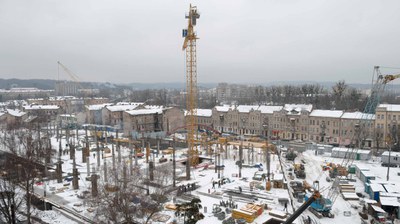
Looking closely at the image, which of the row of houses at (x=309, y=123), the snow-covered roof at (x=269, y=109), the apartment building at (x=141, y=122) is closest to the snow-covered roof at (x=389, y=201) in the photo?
the row of houses at (x=309, y=123)

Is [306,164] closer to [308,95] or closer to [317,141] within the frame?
[317,141]

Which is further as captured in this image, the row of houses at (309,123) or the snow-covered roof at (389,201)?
the row of houses at (309,123)

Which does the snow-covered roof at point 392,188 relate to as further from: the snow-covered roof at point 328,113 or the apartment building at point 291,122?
the apartment building at point 291,122

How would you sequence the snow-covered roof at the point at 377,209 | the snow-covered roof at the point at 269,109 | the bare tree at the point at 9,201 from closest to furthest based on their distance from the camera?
the bare tree at the point at 9,201, the snow-covered roof at the point at 377,209, the snow-covered roof at the point at 269,109

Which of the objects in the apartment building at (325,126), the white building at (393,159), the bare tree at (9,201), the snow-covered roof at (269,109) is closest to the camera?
the bare tree at (9,201)

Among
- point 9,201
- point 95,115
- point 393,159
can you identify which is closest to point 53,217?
point 9,201

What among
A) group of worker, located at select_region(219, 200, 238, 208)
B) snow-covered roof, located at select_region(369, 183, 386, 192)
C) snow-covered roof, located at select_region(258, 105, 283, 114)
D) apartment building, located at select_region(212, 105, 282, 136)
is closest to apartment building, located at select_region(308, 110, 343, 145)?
snow-covered roof, located at select_region(258, 105, 283, 114)

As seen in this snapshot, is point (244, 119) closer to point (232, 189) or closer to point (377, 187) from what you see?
point (232, 189)

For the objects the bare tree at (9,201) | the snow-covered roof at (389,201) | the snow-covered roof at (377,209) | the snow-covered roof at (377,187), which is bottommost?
the snow-covered roof at (377,209)

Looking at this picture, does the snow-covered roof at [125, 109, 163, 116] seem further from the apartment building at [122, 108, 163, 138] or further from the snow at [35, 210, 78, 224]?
the snow at [35, 210, 78, 224]

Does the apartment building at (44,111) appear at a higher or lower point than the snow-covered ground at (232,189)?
higher

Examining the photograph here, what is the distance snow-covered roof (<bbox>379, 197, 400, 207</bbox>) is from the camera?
18391 mm

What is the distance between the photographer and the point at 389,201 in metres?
18.9

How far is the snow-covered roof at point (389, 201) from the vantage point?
18.4 metres
